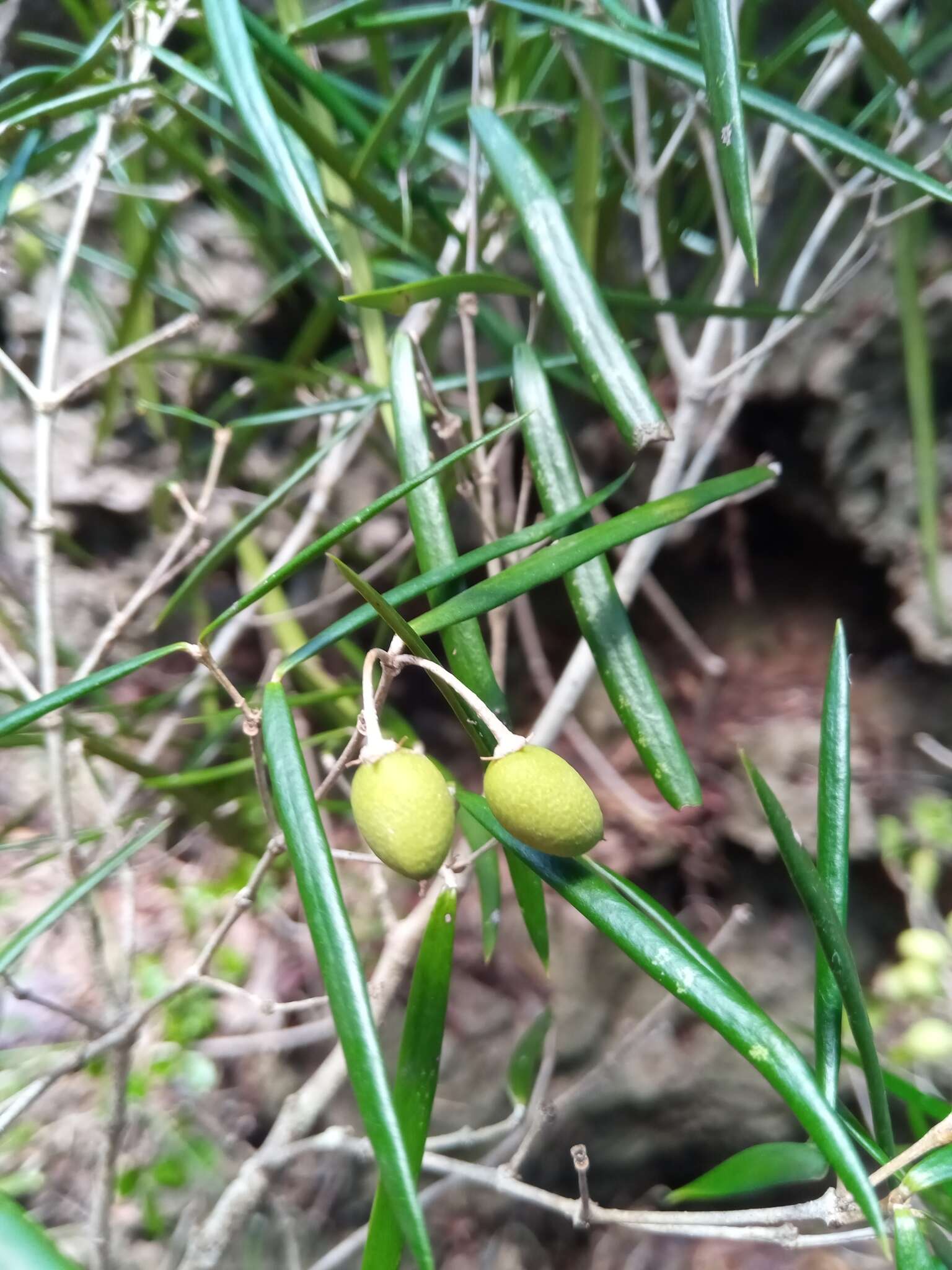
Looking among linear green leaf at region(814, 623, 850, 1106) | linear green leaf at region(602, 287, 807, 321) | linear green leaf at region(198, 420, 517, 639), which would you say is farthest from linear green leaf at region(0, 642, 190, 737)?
linear green leaf at region(602, 287, 807, 321)

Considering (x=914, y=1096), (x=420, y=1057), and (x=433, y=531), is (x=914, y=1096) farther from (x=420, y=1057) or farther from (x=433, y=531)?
(x=433, y=531)

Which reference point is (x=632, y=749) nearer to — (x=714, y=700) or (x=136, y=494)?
(x=714, y=700)

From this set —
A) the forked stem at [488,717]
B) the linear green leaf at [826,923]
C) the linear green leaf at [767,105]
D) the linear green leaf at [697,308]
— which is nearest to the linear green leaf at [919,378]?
the linear green leaf at [697,308]

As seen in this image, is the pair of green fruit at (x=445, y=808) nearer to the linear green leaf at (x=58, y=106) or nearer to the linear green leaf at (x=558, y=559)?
the linear green leaf at (x=558, y=559)

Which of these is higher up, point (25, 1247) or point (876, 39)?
point (876, 39)

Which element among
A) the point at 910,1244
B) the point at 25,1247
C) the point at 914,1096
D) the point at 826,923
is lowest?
the point at 914,1096

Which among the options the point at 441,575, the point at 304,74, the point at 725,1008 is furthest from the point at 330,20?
the point at 725,1008

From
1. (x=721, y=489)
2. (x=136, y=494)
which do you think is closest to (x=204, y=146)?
(x=136, y=494)

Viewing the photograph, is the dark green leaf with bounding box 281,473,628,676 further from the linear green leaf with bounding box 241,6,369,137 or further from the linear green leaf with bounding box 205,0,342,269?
the linear green leaf with bounding box 241,6,369,137
